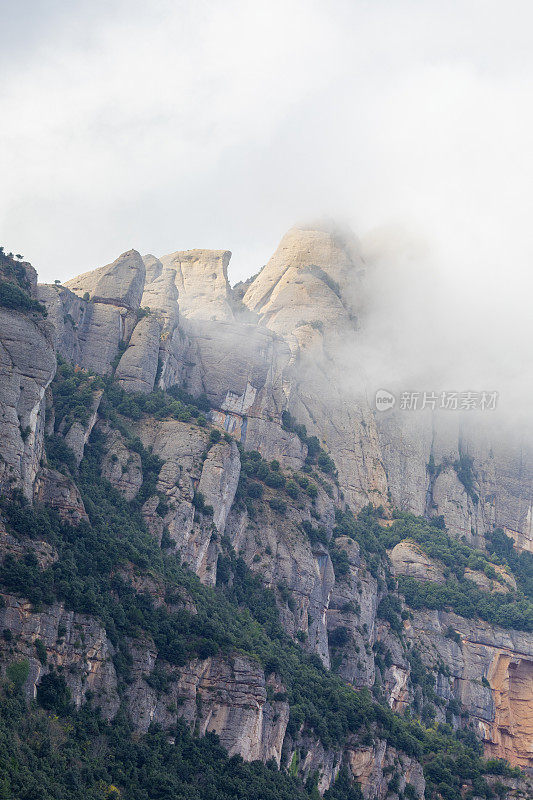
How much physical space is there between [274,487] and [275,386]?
69.1 feet

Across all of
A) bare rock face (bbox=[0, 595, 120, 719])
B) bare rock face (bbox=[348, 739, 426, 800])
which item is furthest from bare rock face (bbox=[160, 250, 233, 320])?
bare rock face (bbox=[0, 595, 120, 719])

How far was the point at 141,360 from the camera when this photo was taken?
10881cm

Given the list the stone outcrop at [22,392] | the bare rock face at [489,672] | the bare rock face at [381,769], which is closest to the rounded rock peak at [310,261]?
the bare rock face at [489,672]

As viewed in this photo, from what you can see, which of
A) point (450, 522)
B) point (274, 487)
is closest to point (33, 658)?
point (274, 487)

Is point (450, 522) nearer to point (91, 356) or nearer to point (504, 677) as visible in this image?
point (504, 677)

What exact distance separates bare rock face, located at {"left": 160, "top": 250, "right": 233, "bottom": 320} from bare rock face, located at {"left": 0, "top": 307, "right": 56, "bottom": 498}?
2476 inches

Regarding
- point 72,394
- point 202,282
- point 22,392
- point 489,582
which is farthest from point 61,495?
point 202,282

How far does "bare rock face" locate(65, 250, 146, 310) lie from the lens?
4552 inches

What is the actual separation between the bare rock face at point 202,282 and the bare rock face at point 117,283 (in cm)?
2268

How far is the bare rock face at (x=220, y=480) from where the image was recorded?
95.0 metres

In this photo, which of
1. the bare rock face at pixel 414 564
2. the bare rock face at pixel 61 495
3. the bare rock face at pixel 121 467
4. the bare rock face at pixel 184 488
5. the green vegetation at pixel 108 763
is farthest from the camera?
the bare rock face at pixel 414 564

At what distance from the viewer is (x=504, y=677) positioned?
11406 centimetres

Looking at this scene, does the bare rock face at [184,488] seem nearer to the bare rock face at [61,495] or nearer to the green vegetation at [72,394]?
the green vegetation at [72,394]

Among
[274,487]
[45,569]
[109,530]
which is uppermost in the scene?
[274,487]
